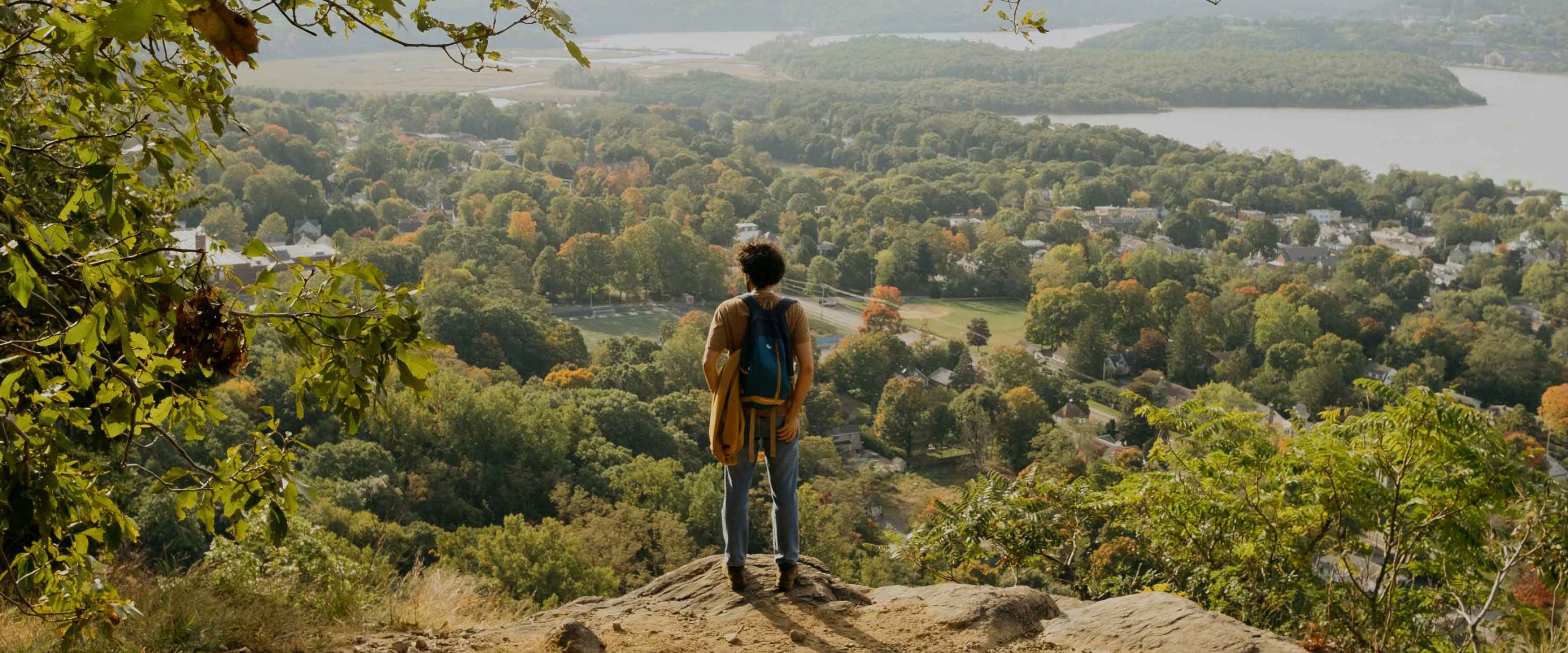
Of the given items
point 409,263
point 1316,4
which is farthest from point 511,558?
point 1316,4

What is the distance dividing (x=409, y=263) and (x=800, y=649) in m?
30.6

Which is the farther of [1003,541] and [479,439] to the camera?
[479,439]

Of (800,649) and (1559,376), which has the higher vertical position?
(800,649)

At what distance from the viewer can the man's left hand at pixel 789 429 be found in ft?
11.7

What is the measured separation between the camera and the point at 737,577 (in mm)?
3865

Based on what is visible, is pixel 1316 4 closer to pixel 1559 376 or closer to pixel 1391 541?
pixel 1559 376

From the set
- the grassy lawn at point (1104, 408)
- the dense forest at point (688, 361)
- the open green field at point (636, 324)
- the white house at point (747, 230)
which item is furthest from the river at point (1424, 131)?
the open green field at point (636, 324)

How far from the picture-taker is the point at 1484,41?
8250 cm

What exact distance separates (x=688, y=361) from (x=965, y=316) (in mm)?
12459

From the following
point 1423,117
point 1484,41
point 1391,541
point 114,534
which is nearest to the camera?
point 114,534

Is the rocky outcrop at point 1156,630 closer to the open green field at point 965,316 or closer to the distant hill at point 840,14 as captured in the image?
the open green field at point 965,316

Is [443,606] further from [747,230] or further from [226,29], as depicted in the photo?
[747,230]

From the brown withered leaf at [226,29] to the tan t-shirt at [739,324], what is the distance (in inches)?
83.6

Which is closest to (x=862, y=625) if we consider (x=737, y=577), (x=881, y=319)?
(x=737, y=577)
